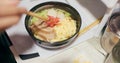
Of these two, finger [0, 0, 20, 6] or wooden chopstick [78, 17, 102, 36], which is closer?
finger [0, 0, 20, 6]

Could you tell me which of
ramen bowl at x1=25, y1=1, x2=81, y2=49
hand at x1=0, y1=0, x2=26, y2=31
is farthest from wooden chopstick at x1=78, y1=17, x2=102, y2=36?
hand at x1=0, y1=0, x2=26, y2=31

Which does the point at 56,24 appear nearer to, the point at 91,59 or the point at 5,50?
the point at 91,59

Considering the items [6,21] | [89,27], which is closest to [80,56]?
[89,27]

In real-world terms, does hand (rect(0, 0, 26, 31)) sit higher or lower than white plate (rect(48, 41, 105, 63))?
higher

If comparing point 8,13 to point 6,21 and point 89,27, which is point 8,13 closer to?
point 6,21

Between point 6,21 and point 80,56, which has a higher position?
point 6,21

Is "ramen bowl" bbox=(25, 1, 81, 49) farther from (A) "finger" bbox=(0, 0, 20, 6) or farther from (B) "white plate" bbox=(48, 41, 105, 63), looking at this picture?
(A) "finger" bbox=(0, 0, 20, 6)

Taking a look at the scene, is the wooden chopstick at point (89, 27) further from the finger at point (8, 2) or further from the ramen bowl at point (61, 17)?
the finger at point (8, 2)

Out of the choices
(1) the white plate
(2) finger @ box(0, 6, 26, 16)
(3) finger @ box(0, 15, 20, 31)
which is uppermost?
(2) finger @ box(0, 6, 26, 16)

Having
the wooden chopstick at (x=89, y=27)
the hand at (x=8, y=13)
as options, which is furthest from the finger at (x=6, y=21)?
the wooden chopstick at (x=89, y=27)
